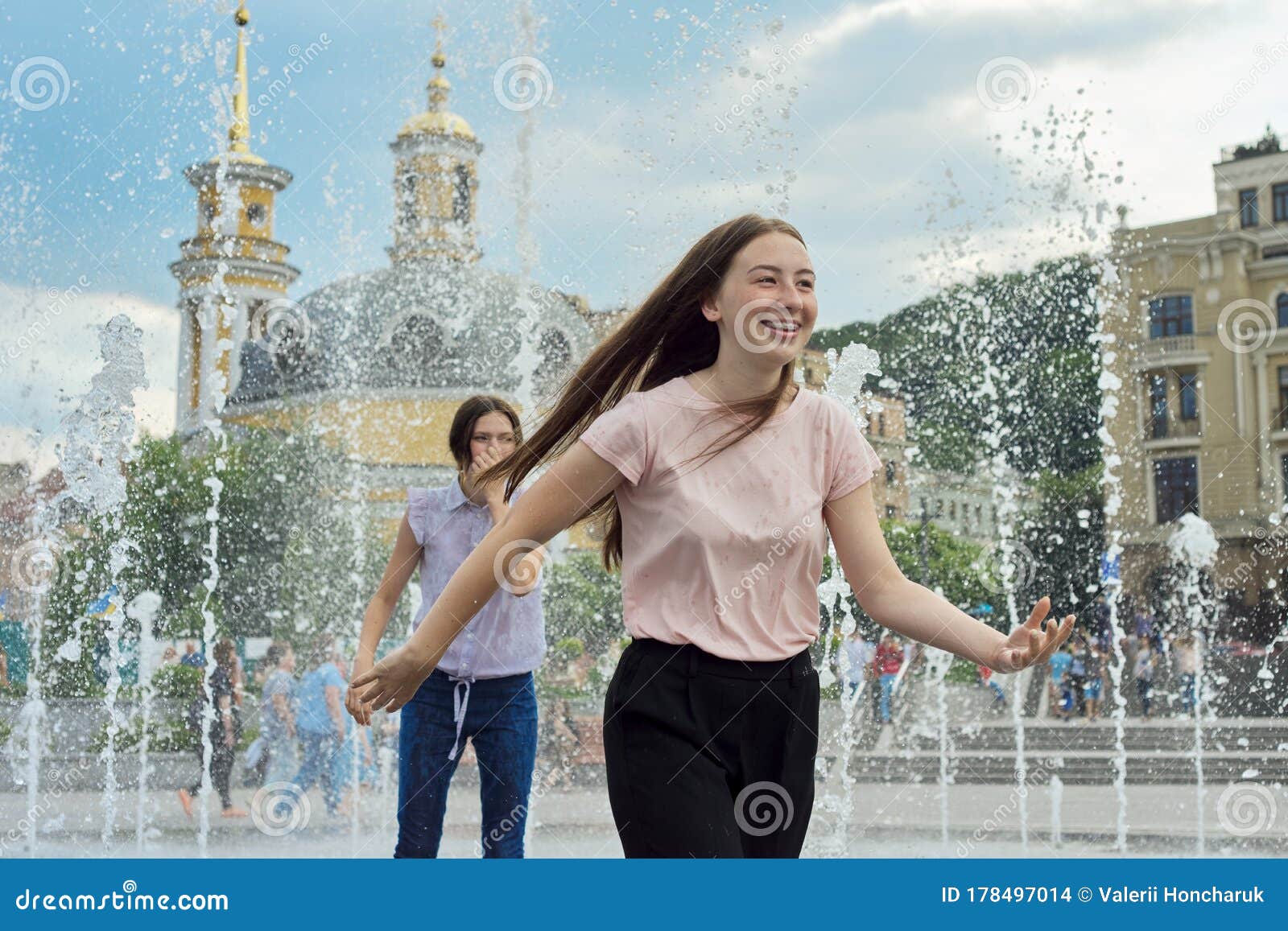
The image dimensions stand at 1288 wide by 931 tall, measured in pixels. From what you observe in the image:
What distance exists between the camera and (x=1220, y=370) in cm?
3819

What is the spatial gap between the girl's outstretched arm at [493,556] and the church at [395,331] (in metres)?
26.1

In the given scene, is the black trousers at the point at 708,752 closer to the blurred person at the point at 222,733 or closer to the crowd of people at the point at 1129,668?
the blurred person at the point at 222,733

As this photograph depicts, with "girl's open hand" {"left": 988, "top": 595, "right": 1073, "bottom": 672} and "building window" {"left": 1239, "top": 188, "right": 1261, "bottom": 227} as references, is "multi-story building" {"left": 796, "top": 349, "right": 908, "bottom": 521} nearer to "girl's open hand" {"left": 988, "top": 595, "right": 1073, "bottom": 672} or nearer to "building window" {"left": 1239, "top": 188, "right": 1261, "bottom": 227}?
"building window" {"left": 1239, "top": 188, "right": 1261, "bottom": 227}

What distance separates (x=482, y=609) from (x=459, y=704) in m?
0.28

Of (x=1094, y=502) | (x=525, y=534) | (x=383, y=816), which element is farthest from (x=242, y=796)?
(x=1094, y=502)

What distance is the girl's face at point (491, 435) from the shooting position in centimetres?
379

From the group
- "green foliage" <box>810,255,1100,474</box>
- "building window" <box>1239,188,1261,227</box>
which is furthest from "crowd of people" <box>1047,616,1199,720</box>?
"building window" <box>1239,188,1261,227</box>

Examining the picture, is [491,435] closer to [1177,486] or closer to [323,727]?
[323,727]

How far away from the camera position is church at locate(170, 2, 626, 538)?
109ft

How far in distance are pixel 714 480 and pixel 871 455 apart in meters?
0.31

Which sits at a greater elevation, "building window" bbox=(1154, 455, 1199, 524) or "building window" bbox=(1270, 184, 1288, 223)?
"building window" bbox=(1270, 184, 1288, 223)

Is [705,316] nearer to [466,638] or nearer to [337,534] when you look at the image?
[466,638]

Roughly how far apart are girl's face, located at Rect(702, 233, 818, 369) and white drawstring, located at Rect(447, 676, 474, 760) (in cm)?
165

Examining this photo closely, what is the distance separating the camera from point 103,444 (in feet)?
45.7
